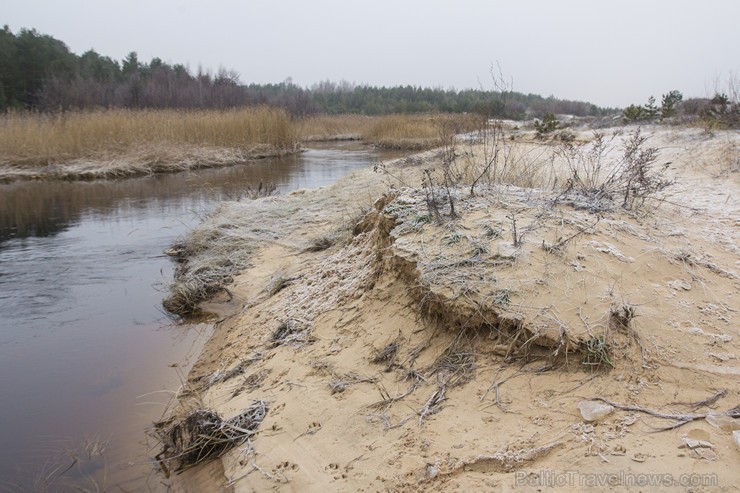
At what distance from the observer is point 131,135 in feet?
55.4

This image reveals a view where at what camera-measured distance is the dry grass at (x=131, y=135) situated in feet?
50.2

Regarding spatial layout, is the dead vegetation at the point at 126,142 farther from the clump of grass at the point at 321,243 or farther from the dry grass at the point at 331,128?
the clump of grass at the point at 321,243

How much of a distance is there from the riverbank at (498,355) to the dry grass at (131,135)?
1362 centimetres

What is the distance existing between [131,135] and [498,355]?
16936mm

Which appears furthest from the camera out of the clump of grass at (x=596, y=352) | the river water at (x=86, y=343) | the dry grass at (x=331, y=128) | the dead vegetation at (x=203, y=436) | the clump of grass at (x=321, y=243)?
the dry grass at (x=331, y=128)

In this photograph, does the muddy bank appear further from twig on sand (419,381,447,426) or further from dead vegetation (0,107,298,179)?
twig on sand (419,381,447,426)

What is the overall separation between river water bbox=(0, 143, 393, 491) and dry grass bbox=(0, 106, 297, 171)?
5115mm

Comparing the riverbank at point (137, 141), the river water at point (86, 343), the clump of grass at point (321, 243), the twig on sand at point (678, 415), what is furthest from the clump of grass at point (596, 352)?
the riverbank at point (137, 141)

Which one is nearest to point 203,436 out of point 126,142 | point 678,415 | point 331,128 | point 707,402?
point 678,415

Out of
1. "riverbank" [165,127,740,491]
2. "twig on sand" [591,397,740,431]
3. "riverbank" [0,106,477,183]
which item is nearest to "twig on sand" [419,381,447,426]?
"riverbank" [165,127,740,491]

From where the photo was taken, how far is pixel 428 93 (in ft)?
219

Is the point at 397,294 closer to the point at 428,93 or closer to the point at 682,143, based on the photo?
the point at 682,143

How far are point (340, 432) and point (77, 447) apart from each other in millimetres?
1915

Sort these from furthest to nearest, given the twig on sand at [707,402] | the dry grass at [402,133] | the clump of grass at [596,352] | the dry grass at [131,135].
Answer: the dry grass at [402,133]
the dry grass at [131,135]
the clump of grass at [596,352]
the twig on sand at [707,402]
